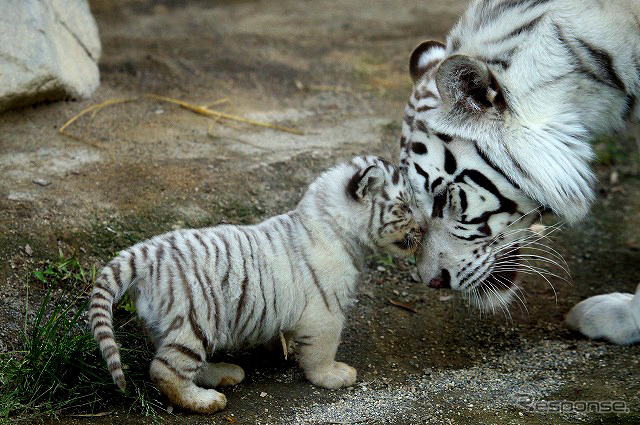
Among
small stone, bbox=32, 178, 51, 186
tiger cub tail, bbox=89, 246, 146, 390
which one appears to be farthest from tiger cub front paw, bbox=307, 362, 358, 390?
small stone, bbox=32, 178, 51, 186

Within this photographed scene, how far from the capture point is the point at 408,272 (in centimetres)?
378

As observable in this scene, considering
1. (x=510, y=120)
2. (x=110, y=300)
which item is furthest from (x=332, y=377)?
(x=510, y=120)

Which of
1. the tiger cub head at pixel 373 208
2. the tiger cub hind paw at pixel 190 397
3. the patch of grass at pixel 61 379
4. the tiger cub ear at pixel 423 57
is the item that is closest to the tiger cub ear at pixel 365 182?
the tiger cub head at pixel 373 208

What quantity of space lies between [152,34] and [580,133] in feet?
12.1

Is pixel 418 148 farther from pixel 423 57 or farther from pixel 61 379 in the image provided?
pixel 61 379

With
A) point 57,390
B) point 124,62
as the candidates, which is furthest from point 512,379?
point 124,62

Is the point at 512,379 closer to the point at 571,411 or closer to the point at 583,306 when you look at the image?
the point at 571,411

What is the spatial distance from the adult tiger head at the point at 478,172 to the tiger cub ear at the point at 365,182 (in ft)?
0.50

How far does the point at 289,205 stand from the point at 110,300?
142 cm

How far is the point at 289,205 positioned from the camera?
3.77 metres

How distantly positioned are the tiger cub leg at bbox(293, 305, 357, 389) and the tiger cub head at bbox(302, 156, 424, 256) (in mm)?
321

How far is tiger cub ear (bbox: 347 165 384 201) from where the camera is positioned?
280 cm

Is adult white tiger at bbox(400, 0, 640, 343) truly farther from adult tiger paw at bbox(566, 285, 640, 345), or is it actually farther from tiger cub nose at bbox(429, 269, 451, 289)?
adult tiger paw at bbox(566, 285, 640, 345)

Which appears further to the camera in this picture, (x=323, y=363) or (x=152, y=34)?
(x=152, y=34)
